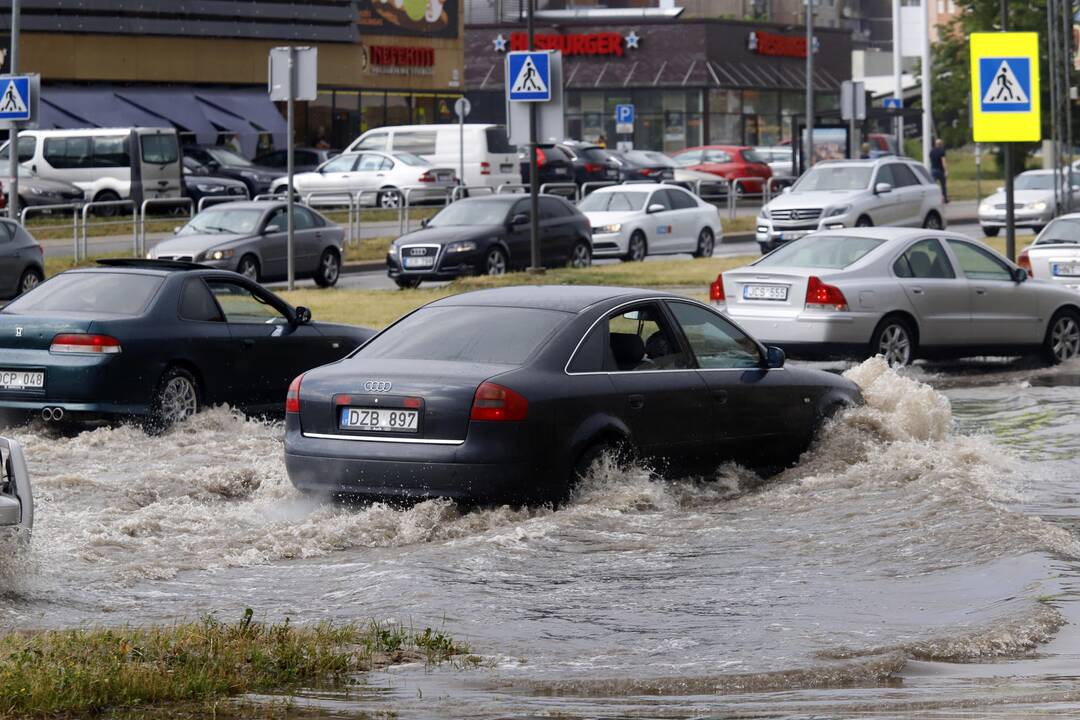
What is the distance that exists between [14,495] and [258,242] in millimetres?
20813

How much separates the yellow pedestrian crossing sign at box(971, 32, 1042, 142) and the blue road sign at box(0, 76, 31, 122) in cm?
1297

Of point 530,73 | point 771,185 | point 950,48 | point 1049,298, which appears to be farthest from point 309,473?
point 950,48

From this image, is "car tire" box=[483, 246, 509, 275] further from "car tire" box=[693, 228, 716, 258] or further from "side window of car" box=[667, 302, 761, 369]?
"side window of car" box=[667, 302, 761, 369]

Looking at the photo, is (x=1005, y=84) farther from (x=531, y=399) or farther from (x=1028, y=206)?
(x=1028, y=206)

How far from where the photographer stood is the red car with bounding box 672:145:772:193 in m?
56.5

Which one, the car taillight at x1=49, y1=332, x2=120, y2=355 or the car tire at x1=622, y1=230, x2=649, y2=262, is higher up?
the car tire at x1=622, y1=230, x2=649, y2=262

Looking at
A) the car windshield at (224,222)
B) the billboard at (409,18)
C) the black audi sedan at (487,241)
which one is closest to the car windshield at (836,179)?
the black audi sedan at (487,241)

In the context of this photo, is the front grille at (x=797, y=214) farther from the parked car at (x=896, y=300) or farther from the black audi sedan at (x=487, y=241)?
the parked car at (x=896, y=300)


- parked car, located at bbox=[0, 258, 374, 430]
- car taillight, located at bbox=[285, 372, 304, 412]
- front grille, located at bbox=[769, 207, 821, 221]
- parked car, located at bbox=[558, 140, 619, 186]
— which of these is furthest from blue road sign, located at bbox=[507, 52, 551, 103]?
parked car, located at bbox=[558, 140, 619, 186]

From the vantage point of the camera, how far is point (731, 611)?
796 centimetres

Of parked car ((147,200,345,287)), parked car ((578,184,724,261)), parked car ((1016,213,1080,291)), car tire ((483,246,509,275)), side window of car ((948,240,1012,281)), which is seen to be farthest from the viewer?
parked car ((578,184,724,261))

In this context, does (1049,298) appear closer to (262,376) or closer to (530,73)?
(262,376)

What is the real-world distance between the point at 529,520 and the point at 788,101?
7394 centimetres

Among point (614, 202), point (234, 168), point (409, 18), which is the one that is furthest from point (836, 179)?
point (409, 18)
